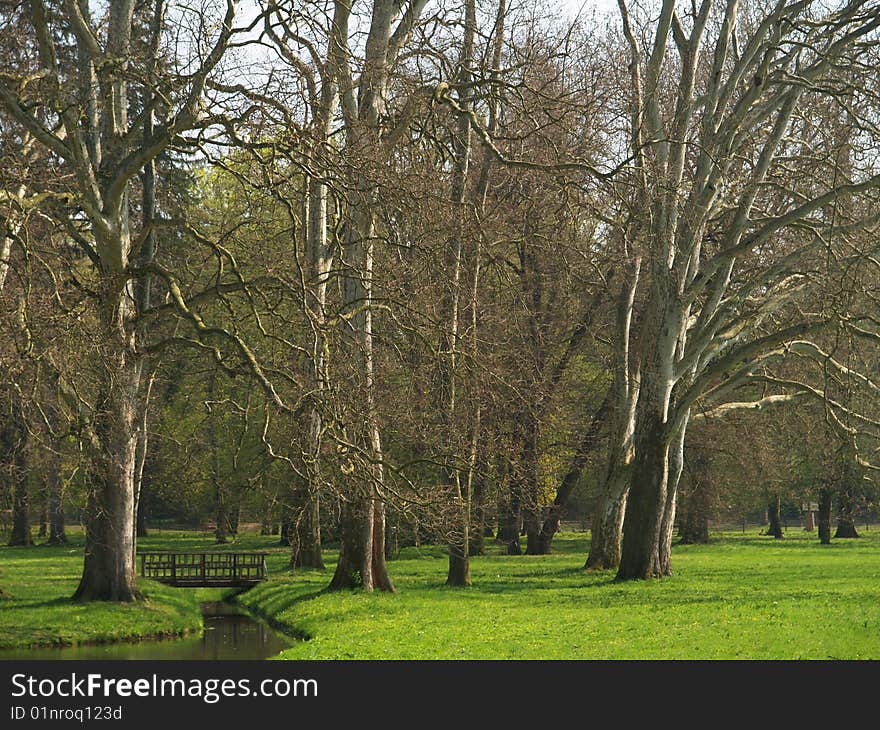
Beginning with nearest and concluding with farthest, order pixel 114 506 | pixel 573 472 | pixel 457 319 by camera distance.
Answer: pixel 114 506 → pixel 457 319 → pixel 573 472

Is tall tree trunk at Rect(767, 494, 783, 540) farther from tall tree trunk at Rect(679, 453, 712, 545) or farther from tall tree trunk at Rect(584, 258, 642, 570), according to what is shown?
tall tree trunk at Rect(584, 258, 642, 570)

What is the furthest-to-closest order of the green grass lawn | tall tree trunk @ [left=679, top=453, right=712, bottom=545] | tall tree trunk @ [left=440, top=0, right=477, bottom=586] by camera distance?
tall tree trunk @ [left=679, top=453, right=712, bottom=545] → tall tree trunk @ [left=440, top=0, right=477, bottom=586] → the green grass lawn

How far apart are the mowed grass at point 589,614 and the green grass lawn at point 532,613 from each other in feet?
A: 0.10

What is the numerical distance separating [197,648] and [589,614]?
6.42 metres

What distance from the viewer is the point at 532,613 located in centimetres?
2025

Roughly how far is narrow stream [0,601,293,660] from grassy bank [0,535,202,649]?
333mm

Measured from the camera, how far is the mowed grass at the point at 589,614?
15.4m

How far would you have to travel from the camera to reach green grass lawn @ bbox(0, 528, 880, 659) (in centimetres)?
1555

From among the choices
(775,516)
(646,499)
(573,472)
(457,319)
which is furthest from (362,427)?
(775,516)

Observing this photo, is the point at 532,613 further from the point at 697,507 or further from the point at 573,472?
the point at 697,507

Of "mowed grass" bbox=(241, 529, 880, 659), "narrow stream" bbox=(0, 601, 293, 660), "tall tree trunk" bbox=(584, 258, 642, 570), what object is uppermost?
"tall tree trunk" bbox=(584, 258, 642, 570)

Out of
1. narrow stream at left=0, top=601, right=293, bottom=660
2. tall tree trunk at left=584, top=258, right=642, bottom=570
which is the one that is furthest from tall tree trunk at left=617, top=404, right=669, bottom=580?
narrow stream at left=0, top=601, right=293, bottom=660
